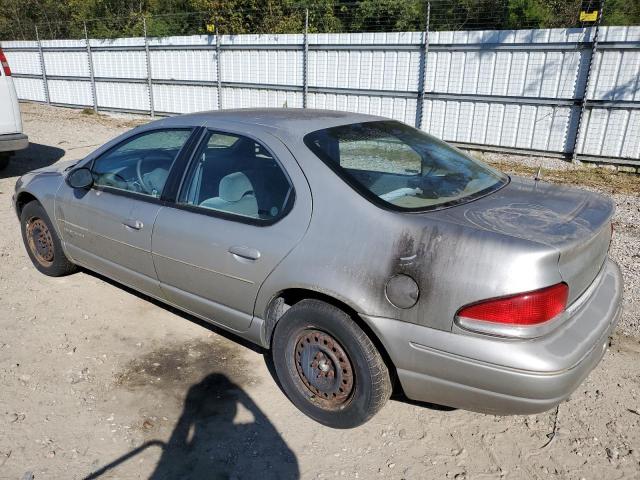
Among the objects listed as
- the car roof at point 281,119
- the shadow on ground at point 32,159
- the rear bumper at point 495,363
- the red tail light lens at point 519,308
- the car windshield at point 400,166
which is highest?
the car roof at point 281,119

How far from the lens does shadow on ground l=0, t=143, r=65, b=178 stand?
868 centimetres

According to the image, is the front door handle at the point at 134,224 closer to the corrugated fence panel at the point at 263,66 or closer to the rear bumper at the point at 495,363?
the rear bumper at the point at 495,363

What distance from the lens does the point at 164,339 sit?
369 centimetres

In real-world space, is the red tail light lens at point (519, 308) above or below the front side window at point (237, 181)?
below

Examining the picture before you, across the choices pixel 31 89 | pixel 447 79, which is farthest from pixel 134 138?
pixel 31 89

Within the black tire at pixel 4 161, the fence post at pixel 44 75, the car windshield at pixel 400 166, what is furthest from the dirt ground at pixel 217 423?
the fence post at pixel 44 75

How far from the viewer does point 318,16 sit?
16.9 meters

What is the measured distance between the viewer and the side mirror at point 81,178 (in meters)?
3.78

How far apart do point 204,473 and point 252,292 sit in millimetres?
954

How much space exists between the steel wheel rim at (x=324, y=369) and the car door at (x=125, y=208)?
130cm

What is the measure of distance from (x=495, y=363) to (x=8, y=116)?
25.2ft

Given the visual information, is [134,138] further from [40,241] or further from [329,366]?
[329,366]

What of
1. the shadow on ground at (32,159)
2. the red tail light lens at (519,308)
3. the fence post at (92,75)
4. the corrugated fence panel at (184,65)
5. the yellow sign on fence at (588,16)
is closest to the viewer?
the red tail light lens at (519,308)

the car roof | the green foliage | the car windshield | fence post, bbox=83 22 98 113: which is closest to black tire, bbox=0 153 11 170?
the car roof
